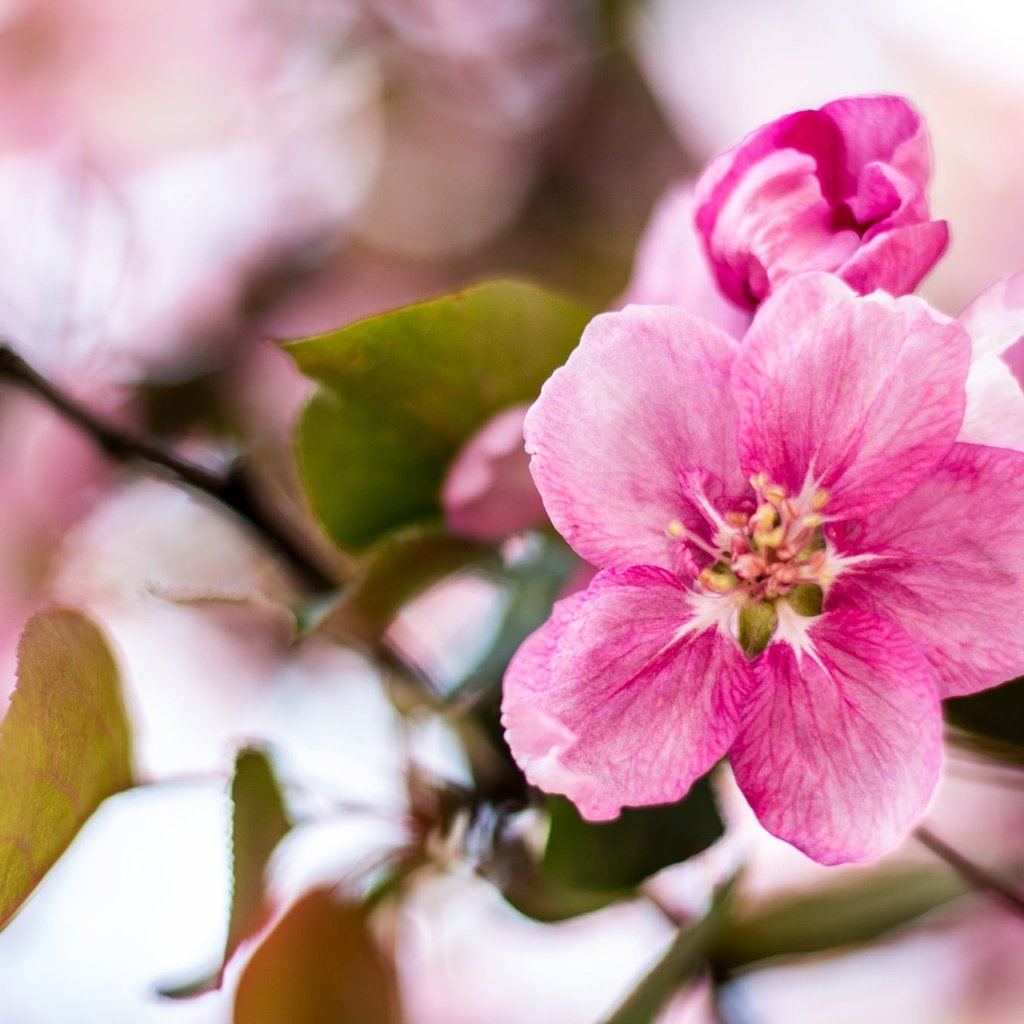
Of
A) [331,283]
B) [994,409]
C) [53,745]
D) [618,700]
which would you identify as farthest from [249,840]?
[331,283]

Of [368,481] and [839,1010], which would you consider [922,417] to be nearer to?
[368,481]

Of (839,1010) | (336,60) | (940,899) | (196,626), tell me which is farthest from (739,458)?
(336,60)

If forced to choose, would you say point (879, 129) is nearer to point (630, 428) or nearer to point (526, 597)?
Answer: point (630, 428)

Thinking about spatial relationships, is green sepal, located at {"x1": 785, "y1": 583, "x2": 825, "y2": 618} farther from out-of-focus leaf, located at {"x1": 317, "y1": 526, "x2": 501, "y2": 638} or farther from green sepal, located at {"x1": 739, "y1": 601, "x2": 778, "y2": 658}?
out-of-focus leaf, located at {"x1": 317, "y1": 526, "x2": 501, "y2": 638}

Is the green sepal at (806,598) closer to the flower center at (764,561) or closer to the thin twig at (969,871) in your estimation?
the flower center at (764,561)

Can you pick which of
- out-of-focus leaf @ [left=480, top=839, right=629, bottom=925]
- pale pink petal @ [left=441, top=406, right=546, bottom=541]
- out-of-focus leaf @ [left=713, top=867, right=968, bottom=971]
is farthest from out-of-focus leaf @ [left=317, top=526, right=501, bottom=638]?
out-of-focus leaf @ [left=713, top=867, right=968, bottom=971]
